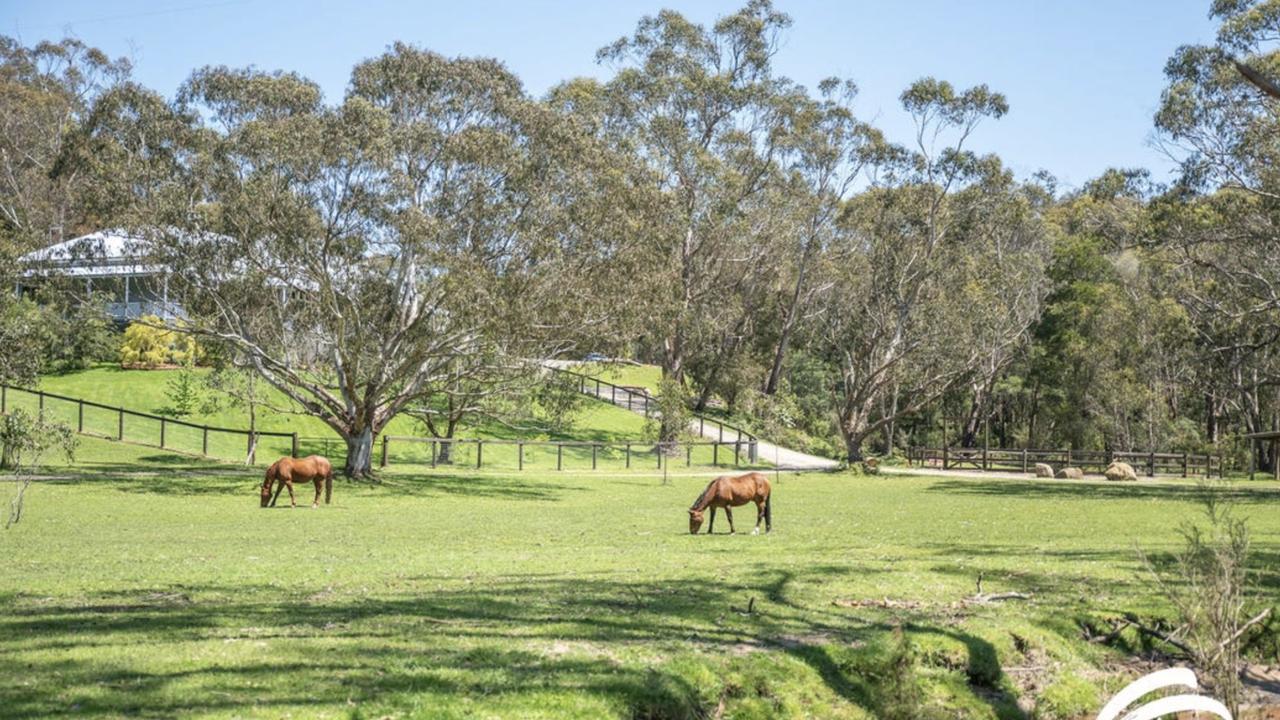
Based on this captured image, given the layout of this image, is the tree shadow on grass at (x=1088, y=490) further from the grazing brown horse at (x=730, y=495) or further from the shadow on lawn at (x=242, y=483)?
the grazing brown horse at (x=730, y=495)

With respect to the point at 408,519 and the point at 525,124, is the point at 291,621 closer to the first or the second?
the point at 408,519

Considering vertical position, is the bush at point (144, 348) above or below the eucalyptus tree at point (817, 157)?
below

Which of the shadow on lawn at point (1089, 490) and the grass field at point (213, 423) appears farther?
the grass field at point (213, 423)

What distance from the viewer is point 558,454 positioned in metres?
50.2

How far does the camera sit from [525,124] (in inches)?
1361

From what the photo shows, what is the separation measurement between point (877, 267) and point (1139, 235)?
19.8 m

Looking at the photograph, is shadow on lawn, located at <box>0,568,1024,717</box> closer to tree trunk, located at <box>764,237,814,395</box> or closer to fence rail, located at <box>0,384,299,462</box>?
fence rail, located at <box>0,384,299,462</box>

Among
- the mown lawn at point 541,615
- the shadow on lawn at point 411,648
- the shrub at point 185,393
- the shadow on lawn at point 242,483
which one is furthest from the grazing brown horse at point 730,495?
the shrub at point 185,393

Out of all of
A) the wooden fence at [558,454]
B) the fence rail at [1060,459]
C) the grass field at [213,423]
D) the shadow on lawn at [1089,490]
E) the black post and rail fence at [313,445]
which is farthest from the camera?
the fence rail at [1060,459]

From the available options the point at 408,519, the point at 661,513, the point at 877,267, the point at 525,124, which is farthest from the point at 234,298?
the point at 877,267

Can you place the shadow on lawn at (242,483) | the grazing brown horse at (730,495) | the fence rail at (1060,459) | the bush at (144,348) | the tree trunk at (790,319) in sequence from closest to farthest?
the grazing brown horse at (730,495)
the shadow on lawn at (242,483)
the fence rail at (1060,459)
the bush at (144,348)
the tree trunk at (790,319)

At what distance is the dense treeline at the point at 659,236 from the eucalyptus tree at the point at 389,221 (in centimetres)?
10

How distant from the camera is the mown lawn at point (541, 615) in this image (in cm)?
889

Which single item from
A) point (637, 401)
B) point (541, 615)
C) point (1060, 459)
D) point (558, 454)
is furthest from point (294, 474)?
point (637, 401)
